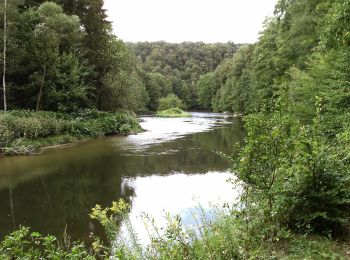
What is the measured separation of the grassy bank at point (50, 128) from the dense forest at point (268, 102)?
2257mm

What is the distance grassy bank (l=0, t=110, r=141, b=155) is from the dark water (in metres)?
1.58

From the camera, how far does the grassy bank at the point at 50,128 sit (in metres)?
19.5

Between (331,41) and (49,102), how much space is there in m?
21.7

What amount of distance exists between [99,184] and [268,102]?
8.46 m

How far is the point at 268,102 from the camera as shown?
19.8ft

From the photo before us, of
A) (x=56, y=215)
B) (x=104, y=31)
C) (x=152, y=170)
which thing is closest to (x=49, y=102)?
(x=104, y=31)

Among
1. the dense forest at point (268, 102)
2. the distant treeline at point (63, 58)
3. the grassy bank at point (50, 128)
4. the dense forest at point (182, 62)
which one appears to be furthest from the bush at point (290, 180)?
the dense forest at point (182, 62)

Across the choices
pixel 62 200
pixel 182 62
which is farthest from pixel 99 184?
pixel 182 62

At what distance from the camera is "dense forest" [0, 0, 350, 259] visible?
5.00m

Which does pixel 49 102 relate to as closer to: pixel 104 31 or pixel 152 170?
pixel 104 31

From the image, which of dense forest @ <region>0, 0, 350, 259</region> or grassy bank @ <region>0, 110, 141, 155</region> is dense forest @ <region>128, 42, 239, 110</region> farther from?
grassy bank @ <region>0, 110, 141, 155</region>

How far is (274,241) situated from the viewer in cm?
504

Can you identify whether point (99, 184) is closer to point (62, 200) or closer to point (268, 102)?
point (62, 200)

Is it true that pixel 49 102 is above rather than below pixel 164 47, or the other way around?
below
